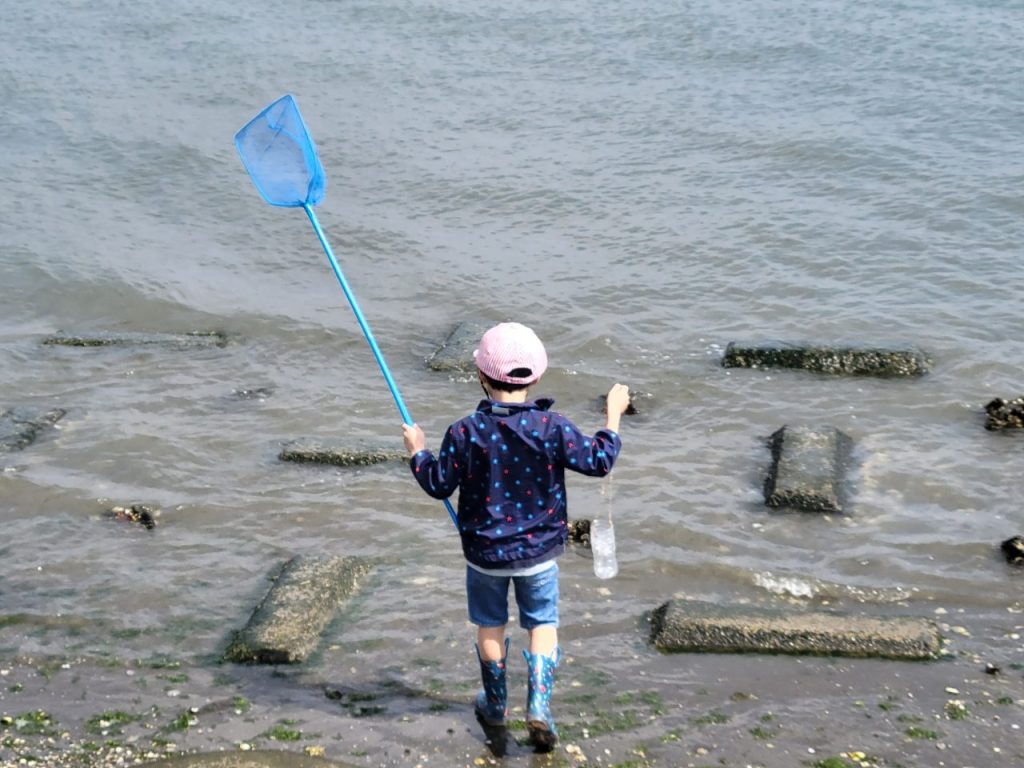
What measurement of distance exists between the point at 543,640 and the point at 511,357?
942mm

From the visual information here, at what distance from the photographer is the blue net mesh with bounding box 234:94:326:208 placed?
4691 mm

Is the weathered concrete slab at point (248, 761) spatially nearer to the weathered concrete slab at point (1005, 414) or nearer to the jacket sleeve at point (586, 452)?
the jacket sleeve at point (586, 452)

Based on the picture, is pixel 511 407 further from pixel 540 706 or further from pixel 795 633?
pixel 795 633

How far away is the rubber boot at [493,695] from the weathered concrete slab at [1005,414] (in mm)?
3667

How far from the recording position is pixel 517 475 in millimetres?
3992

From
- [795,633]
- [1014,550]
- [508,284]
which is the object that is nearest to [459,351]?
[508,284]

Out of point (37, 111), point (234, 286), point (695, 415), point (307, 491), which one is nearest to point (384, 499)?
point (307, 491)

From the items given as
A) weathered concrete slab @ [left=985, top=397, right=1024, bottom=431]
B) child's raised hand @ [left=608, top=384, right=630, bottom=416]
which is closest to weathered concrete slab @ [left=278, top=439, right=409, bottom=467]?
child's raised hand @ [left=608, top=384, right=630, bottom=416]

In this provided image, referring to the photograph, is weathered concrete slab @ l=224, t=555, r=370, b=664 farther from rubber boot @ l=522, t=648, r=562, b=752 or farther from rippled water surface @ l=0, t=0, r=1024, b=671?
rubber boot @ l=522, t=648, r=562, b=752

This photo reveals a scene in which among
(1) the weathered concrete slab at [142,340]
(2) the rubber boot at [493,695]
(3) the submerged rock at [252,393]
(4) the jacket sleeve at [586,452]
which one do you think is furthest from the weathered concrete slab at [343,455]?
(4) the jacket sleeve at [586,452]

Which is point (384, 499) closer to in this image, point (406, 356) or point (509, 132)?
point (406, 356)

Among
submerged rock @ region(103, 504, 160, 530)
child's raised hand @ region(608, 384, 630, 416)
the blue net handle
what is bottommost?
submerged rock @ region(103, 504, 160, 530)

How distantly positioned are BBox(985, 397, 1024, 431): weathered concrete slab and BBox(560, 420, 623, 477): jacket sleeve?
364cm

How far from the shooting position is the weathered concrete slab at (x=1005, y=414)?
6820 millimetres
